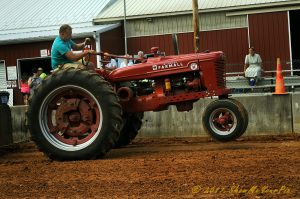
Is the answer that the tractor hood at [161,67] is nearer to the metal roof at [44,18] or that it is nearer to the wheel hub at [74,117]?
the wheel hub at [74,117]

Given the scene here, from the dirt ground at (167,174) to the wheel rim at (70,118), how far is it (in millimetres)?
418

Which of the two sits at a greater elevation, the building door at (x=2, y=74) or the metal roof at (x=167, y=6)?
the metal roof at (x=167, y=6)

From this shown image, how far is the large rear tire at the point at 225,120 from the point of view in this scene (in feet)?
29.9

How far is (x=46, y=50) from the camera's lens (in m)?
24.0

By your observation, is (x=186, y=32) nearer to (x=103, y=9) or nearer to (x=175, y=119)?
(x=103, y=9)

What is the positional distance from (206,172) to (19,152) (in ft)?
16.0

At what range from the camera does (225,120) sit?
366 inches

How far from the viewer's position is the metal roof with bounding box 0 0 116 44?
24594mm

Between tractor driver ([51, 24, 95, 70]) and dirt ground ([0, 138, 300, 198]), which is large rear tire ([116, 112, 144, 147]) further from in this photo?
tractor driver ([51, 24, 95, 70])

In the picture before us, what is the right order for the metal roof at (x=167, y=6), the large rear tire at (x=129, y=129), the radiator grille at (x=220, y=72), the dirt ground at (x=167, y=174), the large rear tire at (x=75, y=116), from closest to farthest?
1. the dirt ground at (x=167, y=174)
2. the large rear tire at (x=75, y=116)
3. the radiator grille at (x=220, y=72)
4. the large rear tire at (x=129, y=129)
5. the metal roof at (x=167, y=6)

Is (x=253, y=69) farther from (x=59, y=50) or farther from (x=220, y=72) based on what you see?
(x=59, y=50)

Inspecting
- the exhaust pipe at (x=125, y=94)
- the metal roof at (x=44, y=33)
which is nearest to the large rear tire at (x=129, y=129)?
the exhaust pipe at (x=125, y=94)

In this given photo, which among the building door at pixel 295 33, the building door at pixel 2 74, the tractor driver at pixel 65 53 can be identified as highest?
the building door at pixel 295 33

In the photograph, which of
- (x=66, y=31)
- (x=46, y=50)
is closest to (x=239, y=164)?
(x=66, y=31)
